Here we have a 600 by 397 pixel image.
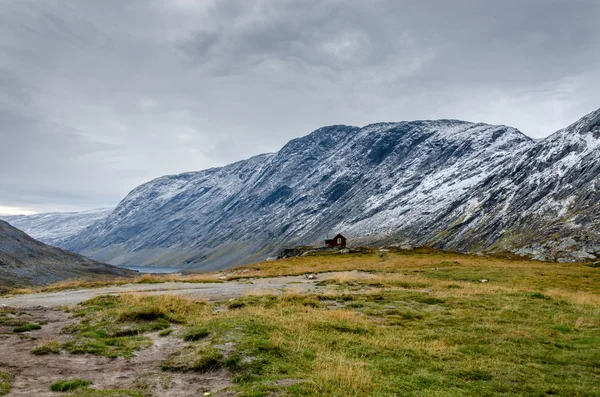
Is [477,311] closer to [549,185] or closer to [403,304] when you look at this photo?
[403,304]

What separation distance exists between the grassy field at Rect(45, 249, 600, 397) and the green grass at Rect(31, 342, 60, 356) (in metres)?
0.33

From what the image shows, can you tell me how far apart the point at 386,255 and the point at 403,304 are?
56238 mm

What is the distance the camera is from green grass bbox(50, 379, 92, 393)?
10.6m

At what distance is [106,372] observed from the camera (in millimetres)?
12172

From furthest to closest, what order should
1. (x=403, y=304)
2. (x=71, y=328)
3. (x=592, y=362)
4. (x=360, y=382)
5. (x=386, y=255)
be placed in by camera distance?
(x=386, y=255), (x=403, y=304), (x=71, y=328), (x=592, y=362), (x=360, y=382)

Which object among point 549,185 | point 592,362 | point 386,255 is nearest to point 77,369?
point 592,362

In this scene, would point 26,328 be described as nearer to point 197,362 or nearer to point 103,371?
point 103,371

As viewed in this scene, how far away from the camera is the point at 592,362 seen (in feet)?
50.3

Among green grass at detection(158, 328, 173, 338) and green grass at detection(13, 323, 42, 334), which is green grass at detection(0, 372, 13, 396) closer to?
green grass at detection(158, 328, 173, 338)

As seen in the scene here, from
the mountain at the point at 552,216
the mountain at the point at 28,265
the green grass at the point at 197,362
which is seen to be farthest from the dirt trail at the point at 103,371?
the mountain at the point at 28,265

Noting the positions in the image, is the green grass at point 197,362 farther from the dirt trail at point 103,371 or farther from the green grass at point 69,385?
the green grass at point 69,385

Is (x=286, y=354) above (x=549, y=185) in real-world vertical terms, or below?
below

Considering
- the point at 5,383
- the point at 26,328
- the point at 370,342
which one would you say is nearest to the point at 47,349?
the point at 5,383

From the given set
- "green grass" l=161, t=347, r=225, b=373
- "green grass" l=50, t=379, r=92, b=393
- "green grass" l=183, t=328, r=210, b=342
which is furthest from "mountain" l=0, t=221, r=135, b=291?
"green grass" l=50, t=379, r=92, b=393
